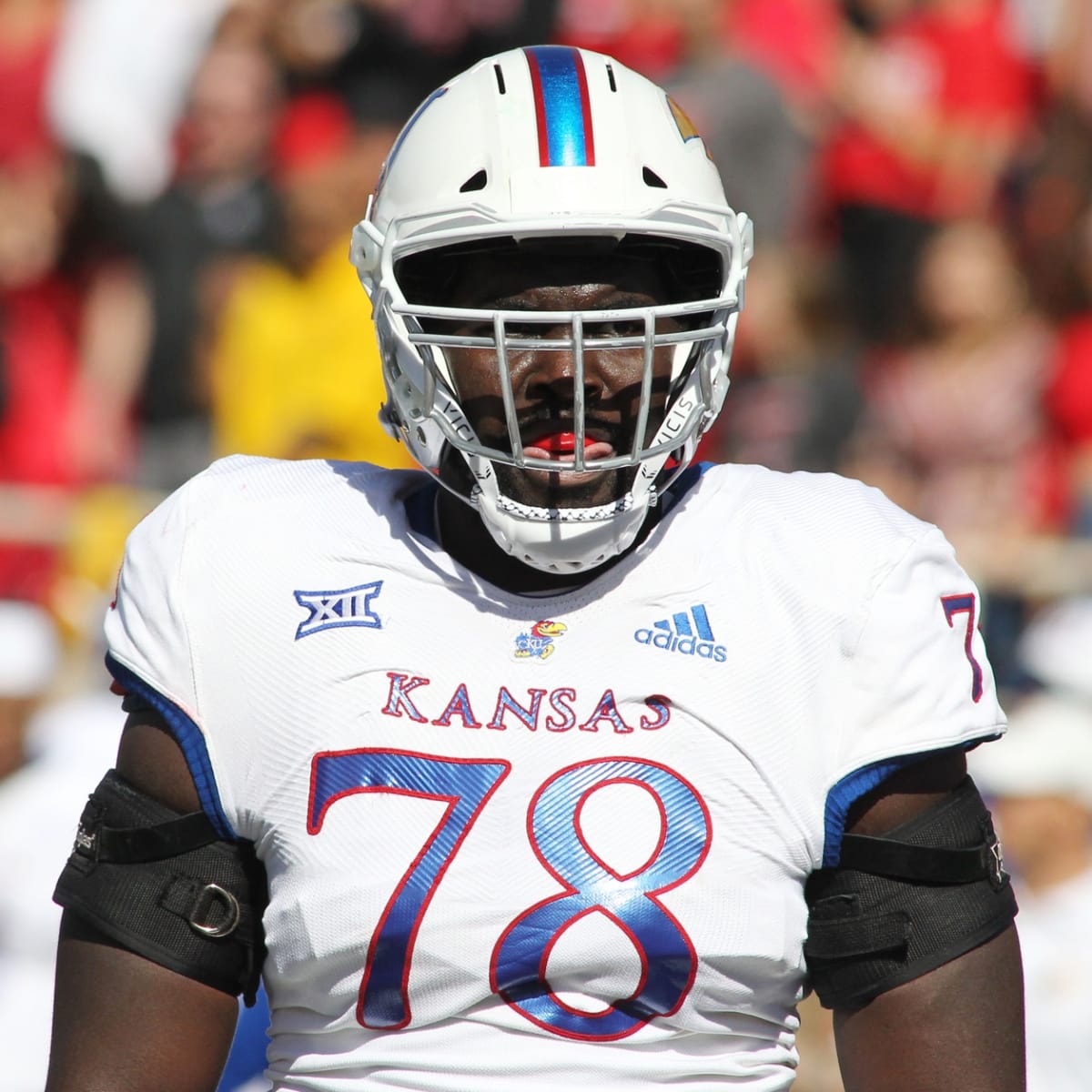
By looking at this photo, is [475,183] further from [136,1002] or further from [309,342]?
[309,342]

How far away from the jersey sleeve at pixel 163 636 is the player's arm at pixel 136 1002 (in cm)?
3

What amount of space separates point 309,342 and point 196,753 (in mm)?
3166

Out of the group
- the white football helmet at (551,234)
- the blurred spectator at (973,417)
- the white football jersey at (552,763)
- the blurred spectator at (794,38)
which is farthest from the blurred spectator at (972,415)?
the white football jersey at (552,763)

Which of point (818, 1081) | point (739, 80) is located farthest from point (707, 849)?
point (739, 80)

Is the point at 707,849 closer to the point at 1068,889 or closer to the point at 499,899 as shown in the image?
the point at 499,899

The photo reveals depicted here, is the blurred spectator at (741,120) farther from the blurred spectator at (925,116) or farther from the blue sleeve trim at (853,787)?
the blue sleeve trim at (853,787)

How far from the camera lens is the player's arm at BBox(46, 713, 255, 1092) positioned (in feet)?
6.45

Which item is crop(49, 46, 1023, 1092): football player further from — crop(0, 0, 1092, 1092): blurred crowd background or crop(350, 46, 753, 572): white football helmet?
crop(0, 0, 1092, 1092): blurred crowd background

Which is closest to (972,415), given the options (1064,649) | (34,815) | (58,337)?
(1064,649)

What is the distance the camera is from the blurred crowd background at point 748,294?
14.6 ft

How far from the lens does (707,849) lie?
1928 mm

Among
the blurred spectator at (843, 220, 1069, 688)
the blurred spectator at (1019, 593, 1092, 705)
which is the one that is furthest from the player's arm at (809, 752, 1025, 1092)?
the blurred spectator at (843, 220, 1069, 688)

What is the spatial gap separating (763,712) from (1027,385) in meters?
3.42

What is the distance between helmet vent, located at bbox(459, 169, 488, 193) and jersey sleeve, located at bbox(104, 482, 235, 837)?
0.51 metres
